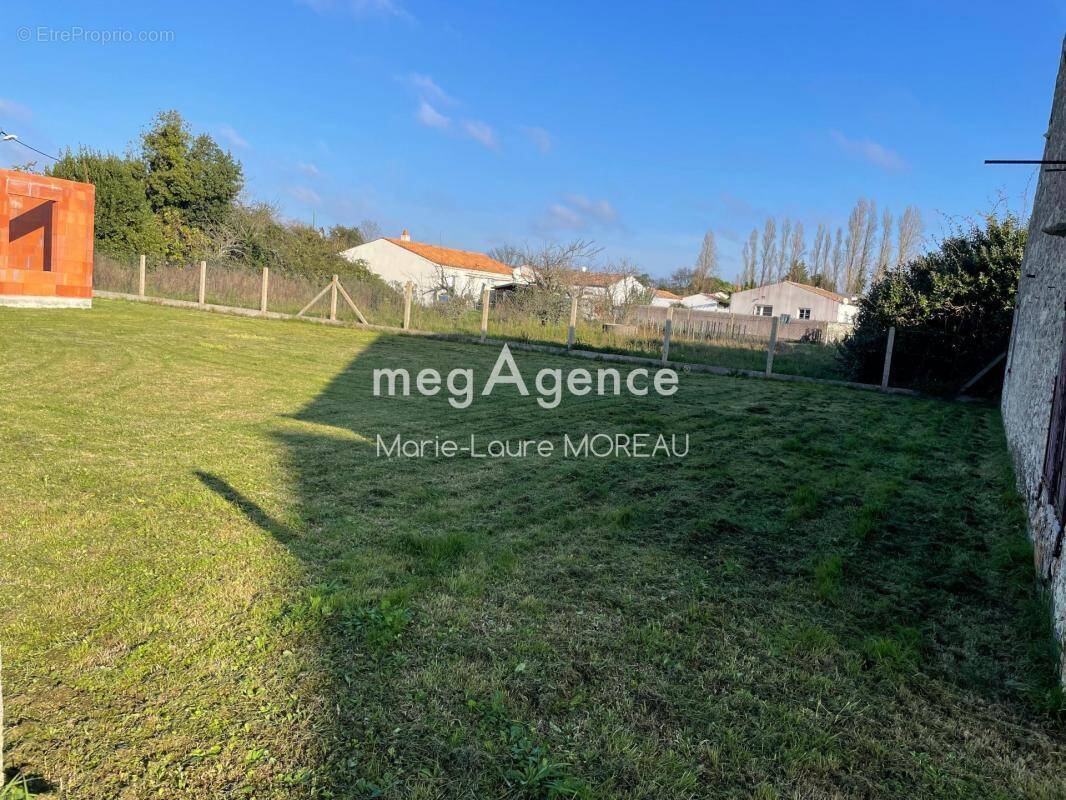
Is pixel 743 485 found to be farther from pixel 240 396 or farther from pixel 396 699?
pixel 240 396

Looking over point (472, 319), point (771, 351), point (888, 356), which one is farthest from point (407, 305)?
point (888, 356)

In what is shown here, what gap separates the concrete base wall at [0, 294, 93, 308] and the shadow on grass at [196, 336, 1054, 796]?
11.3 meters

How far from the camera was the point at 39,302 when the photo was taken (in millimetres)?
14047

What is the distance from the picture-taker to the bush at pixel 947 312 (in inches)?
455

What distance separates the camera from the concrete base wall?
1358 cm

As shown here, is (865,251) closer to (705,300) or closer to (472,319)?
(705,300)

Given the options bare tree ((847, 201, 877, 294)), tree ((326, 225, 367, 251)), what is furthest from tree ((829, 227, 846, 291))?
tree ((326, 225, 367, 251))

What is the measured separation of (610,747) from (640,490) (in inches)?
111

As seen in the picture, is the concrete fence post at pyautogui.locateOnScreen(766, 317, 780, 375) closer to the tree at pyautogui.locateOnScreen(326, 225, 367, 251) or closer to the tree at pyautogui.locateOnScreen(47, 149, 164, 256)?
the tree at pyautogui.locateOnScreen(47, 149, 164, 256)

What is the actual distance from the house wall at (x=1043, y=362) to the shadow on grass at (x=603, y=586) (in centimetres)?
22

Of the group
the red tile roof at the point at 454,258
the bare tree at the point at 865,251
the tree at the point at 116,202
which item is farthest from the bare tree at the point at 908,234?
the tree at the point at 116,202

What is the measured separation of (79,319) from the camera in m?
12.6

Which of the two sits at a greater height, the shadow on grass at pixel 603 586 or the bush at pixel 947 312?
the bush at pixel 947 312

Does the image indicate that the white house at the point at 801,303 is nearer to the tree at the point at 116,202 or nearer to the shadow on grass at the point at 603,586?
the tree at the point at 116,202
